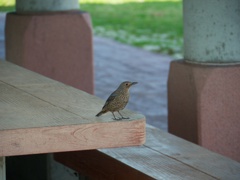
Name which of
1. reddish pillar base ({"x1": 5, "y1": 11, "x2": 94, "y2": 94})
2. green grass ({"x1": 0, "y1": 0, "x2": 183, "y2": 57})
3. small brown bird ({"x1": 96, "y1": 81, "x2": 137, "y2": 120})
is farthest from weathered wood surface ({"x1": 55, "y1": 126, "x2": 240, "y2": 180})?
green grass ({"x1": 0, "y1": 0, "x2": 183, "y2": 57})

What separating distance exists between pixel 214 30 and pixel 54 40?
281cm

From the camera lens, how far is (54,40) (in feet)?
26.9

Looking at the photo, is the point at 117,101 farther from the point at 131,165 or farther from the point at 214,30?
the point at 214,30

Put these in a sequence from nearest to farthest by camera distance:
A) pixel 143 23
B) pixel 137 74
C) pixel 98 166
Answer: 1. pixel 98 166
2. pixel 137 74
3. pixel 143 23

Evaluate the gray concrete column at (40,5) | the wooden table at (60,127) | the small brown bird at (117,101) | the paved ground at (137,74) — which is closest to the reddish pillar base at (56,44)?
the gray concrete column at (40,5)

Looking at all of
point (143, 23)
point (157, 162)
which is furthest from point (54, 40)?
point (143, 23)

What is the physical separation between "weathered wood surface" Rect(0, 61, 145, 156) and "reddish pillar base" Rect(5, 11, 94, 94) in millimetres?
4178

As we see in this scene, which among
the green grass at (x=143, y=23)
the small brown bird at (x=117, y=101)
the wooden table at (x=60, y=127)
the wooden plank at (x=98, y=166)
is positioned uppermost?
the small brown bird at (x=117, y=101)

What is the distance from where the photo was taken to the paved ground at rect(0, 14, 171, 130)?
9.66 m

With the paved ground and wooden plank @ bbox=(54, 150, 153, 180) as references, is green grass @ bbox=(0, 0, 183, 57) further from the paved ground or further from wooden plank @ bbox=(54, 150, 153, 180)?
wooden plank @ bbox=(54, 150, 153, 180)

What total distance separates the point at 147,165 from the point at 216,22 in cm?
195

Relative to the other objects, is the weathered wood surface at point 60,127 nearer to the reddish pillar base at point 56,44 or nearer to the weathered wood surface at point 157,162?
the weathered wood surface at point 157,162

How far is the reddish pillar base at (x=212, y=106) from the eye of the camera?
18.5 ft

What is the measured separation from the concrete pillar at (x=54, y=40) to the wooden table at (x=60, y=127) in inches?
164
